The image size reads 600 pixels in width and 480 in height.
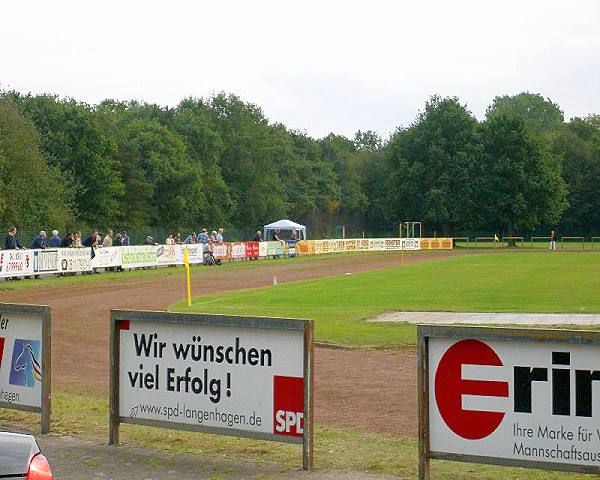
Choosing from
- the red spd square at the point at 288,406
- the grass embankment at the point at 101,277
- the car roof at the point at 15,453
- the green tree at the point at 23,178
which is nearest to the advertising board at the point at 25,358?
the red spd square at the point at 288,406

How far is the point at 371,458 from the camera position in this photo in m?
9.48

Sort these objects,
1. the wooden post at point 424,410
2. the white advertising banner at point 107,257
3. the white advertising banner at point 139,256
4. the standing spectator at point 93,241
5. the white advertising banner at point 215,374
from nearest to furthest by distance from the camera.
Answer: the wooden post at point 424,410 < the white advertising banner at point 215,374 < the standing spectator at point 93,241 < the white advertising banner at point 107,257 < the white advertising banner at point 139,256

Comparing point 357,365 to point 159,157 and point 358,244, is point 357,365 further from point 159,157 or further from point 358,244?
point 159,157

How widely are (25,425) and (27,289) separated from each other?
2553 cm

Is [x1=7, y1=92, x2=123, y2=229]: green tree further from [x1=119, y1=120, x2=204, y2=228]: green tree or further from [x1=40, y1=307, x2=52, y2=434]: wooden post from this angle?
[x1=40, y1=307, x2=52, y2=434]: wooden post

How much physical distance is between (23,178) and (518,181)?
53.3 m

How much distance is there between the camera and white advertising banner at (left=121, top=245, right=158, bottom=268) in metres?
49.6

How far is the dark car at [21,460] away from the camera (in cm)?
500

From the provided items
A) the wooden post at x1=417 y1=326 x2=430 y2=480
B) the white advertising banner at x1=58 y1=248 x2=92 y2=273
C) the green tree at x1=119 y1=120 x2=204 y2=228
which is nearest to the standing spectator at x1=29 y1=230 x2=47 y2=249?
the white advertising banner at x1=58 y1=248 x2=92 y2=273

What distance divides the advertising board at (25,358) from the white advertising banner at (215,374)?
0.96m

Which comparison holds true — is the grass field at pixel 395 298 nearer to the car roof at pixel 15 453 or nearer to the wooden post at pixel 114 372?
the wooden post at pixel 114 372

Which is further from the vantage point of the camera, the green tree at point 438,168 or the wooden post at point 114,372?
the green tree at point 438,168

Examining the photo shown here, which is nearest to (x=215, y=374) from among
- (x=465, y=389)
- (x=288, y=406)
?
(x=288, y=406)

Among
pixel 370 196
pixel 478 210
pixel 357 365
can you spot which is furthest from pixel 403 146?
pixel 357 365
